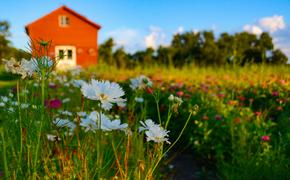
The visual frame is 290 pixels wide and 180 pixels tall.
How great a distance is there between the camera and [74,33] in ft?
76.9

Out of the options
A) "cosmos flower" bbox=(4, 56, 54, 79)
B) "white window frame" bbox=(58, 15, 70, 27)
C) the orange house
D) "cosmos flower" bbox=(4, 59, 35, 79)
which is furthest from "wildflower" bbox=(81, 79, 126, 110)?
"white window frame" bbox=(58, 15, 70, 27)

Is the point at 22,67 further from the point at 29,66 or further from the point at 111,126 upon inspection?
the point at 111,126

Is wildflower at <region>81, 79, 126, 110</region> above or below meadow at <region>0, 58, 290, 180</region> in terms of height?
above

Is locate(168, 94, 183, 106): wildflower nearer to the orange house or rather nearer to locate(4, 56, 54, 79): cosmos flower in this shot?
locate(4, 56, 54, 79): cosmos flower

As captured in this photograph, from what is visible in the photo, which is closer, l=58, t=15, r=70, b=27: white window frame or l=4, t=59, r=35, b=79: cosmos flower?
l=4, t=59, r=35, b=79: cosmos flower

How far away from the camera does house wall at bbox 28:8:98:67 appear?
23000 millimetres

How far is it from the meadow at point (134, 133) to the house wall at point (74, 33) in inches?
699

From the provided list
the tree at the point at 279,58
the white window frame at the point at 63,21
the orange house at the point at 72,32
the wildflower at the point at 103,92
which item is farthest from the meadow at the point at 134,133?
the white window frame at the point at 63,21

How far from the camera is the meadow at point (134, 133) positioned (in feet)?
4.45

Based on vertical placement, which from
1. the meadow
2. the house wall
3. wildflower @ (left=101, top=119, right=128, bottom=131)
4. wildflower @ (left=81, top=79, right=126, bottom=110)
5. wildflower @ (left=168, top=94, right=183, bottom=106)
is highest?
the house wall

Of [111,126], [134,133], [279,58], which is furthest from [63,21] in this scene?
[111,126]

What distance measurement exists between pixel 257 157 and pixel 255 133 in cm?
54

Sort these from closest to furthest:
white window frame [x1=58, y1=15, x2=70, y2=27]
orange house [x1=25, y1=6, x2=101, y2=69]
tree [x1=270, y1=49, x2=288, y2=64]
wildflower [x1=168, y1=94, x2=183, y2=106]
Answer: wildflower [x1=168, y1=94, x2=183, y2=106], tree [x1=270, y1=49, x2=288, y2=64], orange house [x1=25, y1=6, x2=101, y2=69], white window frame [x1=58, y1=15, x2=70, y2=27]

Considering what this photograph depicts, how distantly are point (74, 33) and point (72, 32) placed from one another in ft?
0.45
